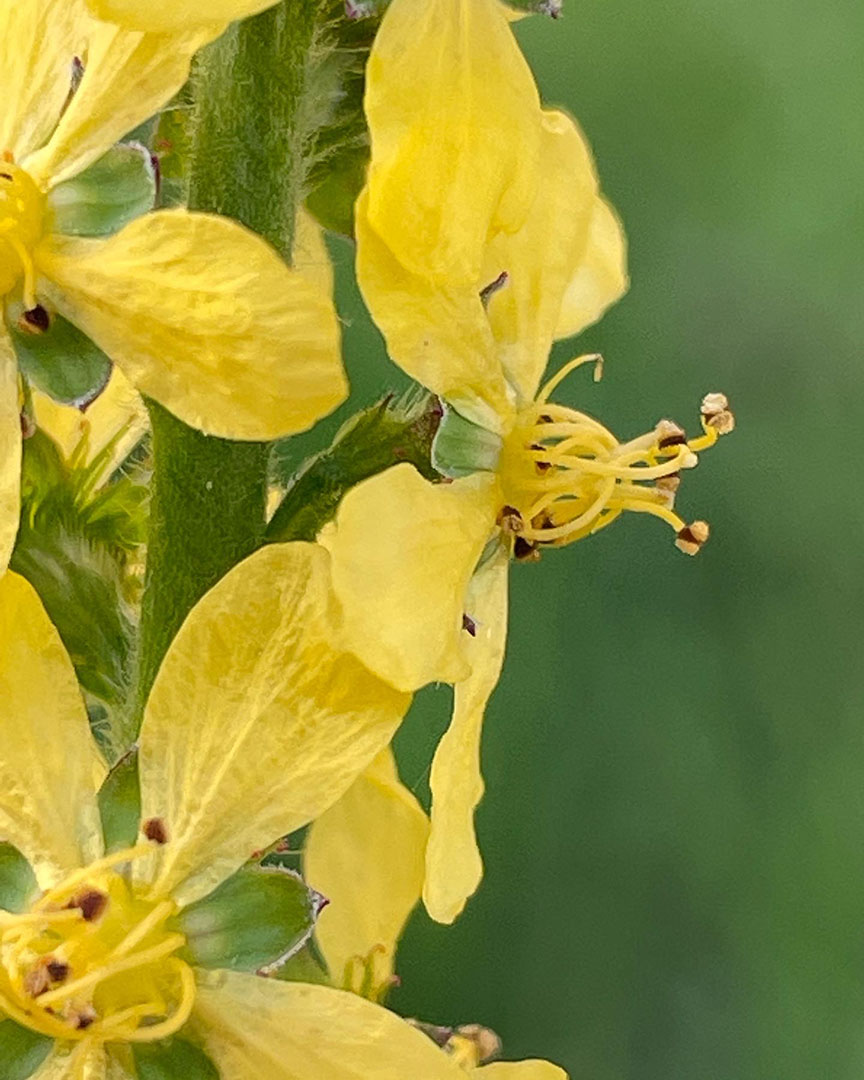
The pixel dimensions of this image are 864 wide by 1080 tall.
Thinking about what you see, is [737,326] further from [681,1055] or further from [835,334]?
[681,1055]

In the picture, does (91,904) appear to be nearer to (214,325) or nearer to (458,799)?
(458,799)

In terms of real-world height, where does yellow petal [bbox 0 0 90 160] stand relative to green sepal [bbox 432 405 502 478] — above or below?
above

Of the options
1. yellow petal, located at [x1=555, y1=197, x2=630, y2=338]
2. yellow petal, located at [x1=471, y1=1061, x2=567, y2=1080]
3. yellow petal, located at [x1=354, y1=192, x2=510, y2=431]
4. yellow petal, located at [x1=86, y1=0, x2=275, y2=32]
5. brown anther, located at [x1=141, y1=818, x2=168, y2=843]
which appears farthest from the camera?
yellow petal, located at [x1=555, y1=197, x2=630, y2=338]

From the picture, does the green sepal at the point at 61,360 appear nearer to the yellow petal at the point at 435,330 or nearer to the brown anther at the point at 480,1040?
the yellow petal at the point at 435,330

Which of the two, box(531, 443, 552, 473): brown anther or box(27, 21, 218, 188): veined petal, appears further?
box(531, 443, 552, 473): brown anther

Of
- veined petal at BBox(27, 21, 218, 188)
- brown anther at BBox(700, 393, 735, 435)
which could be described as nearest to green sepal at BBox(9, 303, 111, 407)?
veined petal at BBox(27, 21, 218, 188)

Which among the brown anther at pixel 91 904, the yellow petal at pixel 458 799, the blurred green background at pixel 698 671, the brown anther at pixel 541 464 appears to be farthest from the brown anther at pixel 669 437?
the blurred green background at pixel 698 671

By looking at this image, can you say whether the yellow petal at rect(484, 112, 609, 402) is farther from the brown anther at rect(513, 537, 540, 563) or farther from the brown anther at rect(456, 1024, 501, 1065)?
the brown anther at rect(456, 1024, 501, 1065)

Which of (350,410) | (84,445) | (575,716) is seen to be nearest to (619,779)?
(575,716)

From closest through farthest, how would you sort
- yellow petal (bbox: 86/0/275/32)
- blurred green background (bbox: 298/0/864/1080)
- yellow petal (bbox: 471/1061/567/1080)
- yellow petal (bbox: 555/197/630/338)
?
yellow petal (bbox: 86/0/275/32)
yellow petal (bbox: 471/1061/567/1080)
yellow petal (bbox: 555/197/630/338)
blurred green background (bbox: 298/0/864/1080)
